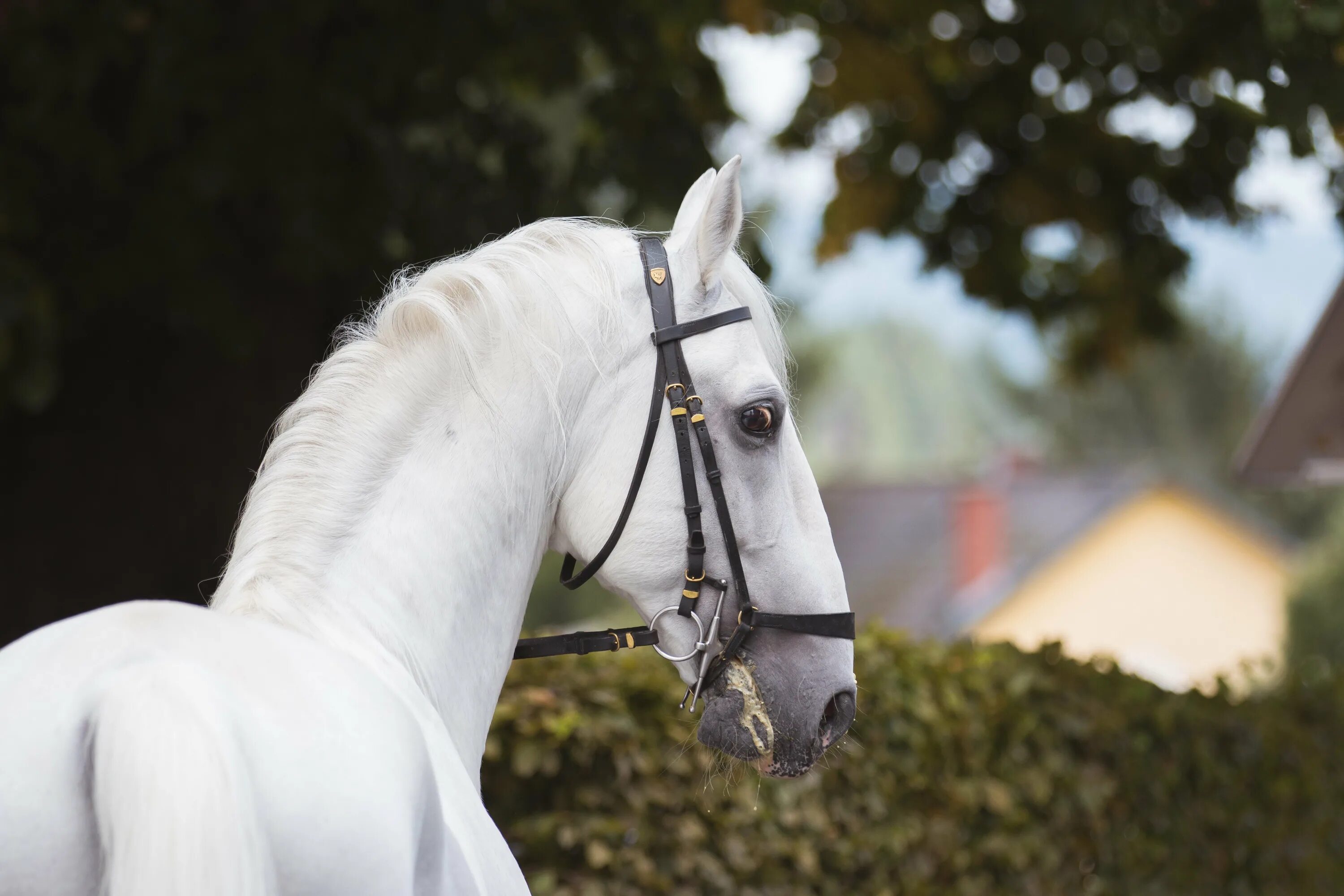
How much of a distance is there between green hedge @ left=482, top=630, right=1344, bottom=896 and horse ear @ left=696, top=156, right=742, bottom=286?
1041 millimetres

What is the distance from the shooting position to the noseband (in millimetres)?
1938

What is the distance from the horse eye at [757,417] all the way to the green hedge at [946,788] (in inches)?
30.9

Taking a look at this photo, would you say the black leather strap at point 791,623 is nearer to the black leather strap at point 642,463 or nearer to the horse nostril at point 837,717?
the horse nostril at point 837,717

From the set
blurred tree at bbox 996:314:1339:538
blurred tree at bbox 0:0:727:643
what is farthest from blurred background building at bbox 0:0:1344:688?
blurred tree at bbox 996:314:1339:538

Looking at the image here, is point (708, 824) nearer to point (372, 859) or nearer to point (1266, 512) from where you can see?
point (372, 859)

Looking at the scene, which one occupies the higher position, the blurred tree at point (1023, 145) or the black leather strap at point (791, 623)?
the black leather strap at point (791, 623)

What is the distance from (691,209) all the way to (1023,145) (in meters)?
5.42

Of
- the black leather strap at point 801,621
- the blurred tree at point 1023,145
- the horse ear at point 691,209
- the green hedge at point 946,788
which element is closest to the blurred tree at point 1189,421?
the blurred tree at point 1023,145

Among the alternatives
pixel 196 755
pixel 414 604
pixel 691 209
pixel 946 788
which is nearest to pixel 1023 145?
pixel 946 788

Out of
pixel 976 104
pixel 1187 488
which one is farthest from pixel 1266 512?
pixel 976 104

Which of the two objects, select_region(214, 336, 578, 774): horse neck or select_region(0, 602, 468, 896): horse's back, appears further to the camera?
select_region(214, 336, 578, 774): horse neck

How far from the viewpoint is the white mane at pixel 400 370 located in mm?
1703

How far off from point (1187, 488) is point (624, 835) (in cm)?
2878

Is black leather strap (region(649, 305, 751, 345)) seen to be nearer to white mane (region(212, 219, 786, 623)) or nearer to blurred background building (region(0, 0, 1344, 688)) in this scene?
white mane (region(212, 219, 786, 623))
